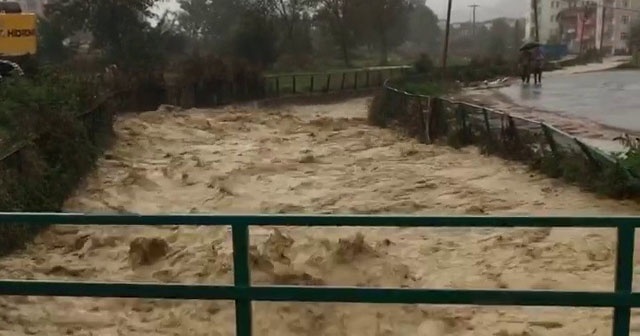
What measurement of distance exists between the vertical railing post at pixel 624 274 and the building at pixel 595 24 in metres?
94.6

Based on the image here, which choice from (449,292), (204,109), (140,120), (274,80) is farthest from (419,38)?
(449,292)

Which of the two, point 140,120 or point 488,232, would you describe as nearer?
point 488,232

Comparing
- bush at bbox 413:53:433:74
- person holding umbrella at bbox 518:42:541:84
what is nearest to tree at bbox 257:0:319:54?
bush at bbox 413:53:433:74

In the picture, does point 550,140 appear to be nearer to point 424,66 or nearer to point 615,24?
point 424,66

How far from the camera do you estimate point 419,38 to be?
334 feet

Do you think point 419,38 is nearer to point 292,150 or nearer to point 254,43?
point 254,43

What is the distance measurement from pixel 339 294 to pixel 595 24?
358ft

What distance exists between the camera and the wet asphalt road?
25.8 m

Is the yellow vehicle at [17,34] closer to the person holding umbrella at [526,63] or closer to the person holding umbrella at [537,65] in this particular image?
the person holding umbrella at [526,63]

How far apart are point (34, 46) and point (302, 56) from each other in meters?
31.6

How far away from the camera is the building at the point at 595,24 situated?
98750mm

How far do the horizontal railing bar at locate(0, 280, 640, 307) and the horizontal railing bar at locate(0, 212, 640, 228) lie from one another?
36cm

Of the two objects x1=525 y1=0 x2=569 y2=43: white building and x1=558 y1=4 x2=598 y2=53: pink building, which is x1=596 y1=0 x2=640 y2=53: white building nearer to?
x1=558 y1=4 x2=598 y2=53: pink building

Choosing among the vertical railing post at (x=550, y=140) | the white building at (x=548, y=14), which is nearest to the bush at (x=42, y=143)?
the vertical railing post at (x=550, y=140)
